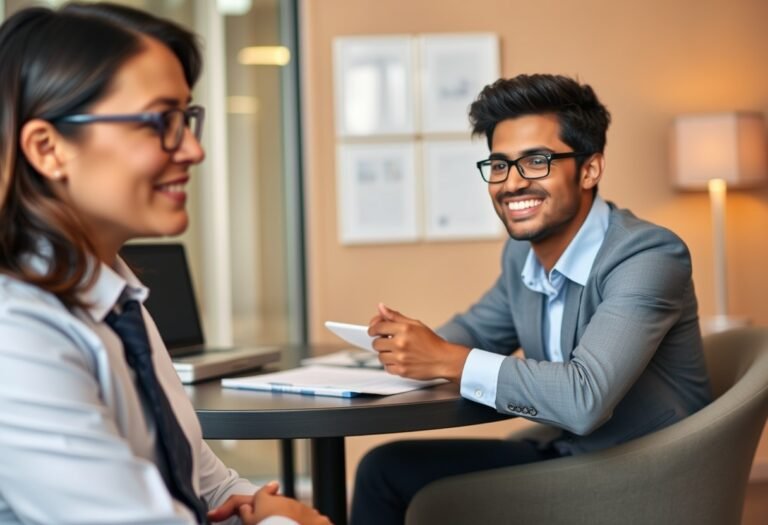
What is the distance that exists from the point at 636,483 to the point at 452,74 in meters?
2.70

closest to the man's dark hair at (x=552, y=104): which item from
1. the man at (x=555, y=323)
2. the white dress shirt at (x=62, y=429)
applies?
the man at (x=555, y=323)

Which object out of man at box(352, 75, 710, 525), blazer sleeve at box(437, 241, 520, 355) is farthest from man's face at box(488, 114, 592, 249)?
blazer sleeve at box(437, 241, 520, 355)

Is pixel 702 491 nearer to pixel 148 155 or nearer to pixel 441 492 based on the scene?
pixel 441 492

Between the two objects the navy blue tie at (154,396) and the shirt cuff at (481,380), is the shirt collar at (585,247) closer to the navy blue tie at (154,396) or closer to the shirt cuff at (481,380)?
the shirt cuff at (481,380)

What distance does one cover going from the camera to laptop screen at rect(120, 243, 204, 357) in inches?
101

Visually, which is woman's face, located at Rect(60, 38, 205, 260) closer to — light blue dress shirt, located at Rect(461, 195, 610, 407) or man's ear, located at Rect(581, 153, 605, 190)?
light blue dress shirt, located at Rect(461, 195, 610, 407)

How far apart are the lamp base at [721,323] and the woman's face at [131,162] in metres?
3.31

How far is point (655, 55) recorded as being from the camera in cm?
441

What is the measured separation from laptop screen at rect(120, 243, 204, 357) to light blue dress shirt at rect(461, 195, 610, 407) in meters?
0.89

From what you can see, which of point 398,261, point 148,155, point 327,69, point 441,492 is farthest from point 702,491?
point 327,69

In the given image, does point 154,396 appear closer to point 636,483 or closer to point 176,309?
point 636,483

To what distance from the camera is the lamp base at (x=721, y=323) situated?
4141 millimetres

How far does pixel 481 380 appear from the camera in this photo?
1913mm

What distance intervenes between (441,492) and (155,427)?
36.0 inches
